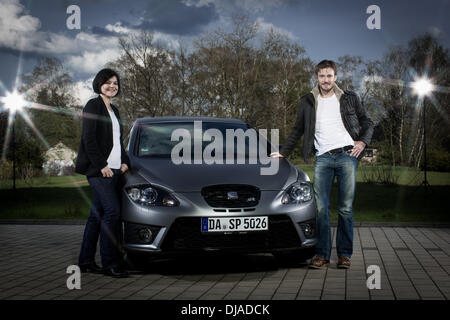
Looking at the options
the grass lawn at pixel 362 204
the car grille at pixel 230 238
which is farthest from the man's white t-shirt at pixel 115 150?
the grass lawn at pixel 362 204

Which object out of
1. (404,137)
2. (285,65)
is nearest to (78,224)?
(285,65)

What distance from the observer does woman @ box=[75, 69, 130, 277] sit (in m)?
5.55

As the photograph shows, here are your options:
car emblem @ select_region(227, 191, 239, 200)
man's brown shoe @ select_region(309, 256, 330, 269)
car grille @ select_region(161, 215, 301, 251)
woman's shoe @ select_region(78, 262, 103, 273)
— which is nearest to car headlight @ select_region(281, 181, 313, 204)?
car grille @ select_region(161, 215, 301, 251)

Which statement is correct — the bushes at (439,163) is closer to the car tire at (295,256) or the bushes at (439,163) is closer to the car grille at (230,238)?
the car tire at (295,256)

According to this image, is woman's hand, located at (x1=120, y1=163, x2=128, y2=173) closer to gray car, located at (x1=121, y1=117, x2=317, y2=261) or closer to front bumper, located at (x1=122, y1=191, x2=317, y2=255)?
gray car, located at (x1=121, y1=117, x2=317, y2=261)

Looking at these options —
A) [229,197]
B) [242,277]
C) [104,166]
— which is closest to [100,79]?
[104,166]

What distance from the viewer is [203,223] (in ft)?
17.4

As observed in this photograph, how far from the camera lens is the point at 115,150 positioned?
575cm

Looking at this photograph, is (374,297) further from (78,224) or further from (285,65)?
(285,65)

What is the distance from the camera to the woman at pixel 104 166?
219 inches

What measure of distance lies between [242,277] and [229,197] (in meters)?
0.85

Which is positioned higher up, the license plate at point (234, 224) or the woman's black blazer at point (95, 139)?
the woman's black blazer at point (95, 139)

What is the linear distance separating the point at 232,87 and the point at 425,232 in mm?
28650

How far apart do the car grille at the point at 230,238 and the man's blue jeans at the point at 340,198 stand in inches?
23.9
